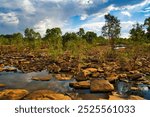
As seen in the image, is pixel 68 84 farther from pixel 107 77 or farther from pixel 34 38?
pixel 34 38

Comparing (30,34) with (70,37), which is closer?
(70,37)

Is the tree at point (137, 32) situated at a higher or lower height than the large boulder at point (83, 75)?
higher

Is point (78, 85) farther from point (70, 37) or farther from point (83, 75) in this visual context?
point (70, 37)

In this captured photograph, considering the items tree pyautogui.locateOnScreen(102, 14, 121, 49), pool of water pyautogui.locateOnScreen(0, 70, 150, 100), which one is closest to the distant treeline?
tree pyautogui.locateOnScreen(102, 14, 121, 49)

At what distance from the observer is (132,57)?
19062 millimetres

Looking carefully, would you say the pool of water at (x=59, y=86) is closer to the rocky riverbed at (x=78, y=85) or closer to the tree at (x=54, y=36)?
the rocky riverbed at (x=78, y=85)

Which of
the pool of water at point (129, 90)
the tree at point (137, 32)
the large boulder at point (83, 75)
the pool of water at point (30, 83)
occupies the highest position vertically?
the tree at point (137, 32)

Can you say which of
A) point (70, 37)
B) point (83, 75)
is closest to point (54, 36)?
point (70, 37)

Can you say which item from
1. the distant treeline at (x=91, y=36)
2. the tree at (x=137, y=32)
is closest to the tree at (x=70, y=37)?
the distant treeline at (x=91, y=36)

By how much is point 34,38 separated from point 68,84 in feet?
89.3

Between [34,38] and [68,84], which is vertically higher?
[34,38]

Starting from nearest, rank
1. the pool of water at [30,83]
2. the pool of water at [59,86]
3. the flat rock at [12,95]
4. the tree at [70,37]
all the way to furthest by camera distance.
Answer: the flat rock at [12,95] < the pool of water at [59,86] < the pool of water at [30,83] < the tree at [70,37]

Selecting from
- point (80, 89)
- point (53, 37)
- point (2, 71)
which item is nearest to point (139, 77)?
point (80, 89)

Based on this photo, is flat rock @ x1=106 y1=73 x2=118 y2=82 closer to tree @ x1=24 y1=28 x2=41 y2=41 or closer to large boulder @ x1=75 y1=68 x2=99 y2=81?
large boulder @ x1=75 y1=68 x2=99 y2=81
